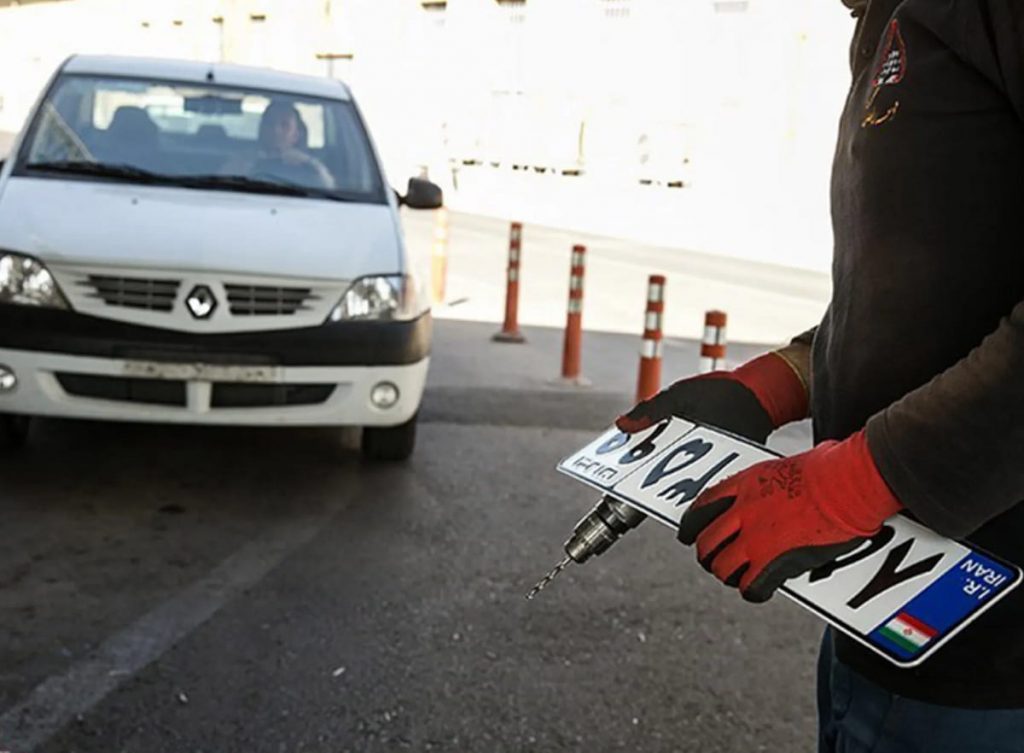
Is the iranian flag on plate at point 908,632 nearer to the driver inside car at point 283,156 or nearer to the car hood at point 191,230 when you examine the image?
the car hood at point 191,230

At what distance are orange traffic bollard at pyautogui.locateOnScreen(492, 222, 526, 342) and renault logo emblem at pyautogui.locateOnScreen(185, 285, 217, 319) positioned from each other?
4.87 metres

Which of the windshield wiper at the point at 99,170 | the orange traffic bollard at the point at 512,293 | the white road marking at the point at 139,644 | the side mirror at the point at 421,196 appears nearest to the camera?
the white road marking at the point at 139,644

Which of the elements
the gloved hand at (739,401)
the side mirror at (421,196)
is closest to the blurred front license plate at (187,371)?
the side mirror at (421,196)

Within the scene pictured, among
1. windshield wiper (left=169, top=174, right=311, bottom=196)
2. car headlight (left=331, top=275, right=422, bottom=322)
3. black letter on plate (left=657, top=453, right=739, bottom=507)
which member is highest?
black letter on plate (left=657, top=453, right=739, bottom=507)

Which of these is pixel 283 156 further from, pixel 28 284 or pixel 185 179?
pixel 28 284

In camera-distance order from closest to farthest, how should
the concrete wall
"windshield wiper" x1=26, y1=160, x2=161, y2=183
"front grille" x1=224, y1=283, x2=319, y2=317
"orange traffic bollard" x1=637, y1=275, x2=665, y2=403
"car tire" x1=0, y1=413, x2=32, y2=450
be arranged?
"front grille" x1=224, y1=283, x2=319, y2=317 < "car tire" x1=0, y1=413, x2=32, y2=450 < "windshield wiper" x1=26, y1=160, x2=161, y2=183 < "orange traffic bollard" x1=637, y1=275, x2=665, y2=403 < the concrete wall

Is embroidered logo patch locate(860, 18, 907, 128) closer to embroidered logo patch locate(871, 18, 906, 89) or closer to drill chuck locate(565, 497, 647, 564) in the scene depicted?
embroidered logo patch locate(871, 18, 906, 89)

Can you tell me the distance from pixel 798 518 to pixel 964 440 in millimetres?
205

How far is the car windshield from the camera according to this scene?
217 inches

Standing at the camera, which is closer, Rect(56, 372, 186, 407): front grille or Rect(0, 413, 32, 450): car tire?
Rect(56, 372, 186, 407): front grille

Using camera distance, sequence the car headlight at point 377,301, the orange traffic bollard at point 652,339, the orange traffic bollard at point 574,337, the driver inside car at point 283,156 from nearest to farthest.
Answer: the car headlight at point 377,301, the driver inside car at point 283,156, the orange traffic bollard at point 652,339, the orange traffic bollard at point 574,337

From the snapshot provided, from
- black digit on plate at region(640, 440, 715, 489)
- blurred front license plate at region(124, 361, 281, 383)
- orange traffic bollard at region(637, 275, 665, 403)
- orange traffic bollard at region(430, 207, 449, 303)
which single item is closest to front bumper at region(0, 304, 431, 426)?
blurred front license plate at region(124, 361, 281, 383)

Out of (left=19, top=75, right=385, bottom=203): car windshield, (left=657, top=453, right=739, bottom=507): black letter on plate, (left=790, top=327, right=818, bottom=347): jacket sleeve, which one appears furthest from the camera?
(left=19, top=75, right=385, bottom=203): car windshield

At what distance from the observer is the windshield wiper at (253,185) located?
5.44 meters
